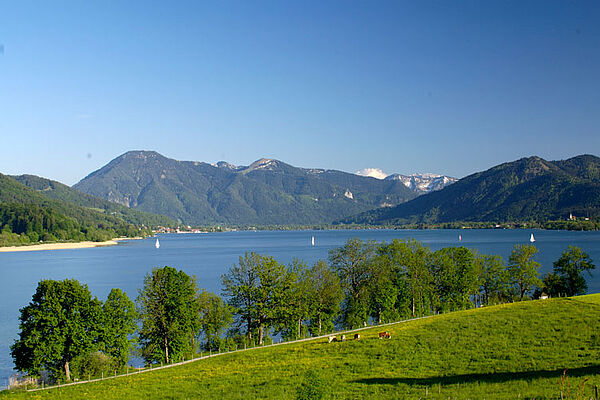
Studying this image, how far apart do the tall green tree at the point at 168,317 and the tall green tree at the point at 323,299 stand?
15891 millimetres

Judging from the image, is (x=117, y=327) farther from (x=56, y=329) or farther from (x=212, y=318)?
(x=212, y=318)

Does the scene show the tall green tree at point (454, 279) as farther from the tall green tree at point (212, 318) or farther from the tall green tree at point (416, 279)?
the tall green tree at point (212, 318)

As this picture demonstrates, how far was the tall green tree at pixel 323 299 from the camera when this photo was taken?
66.1m

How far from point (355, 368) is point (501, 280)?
54.0 m

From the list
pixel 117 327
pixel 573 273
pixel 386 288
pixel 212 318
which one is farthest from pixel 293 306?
pixel 573 273

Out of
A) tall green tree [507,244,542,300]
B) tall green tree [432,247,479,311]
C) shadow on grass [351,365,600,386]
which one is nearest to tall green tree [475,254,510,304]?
tall green tree [507,244,542,300]

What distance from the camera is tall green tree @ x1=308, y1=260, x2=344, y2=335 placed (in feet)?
217

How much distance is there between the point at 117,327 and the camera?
178 ft

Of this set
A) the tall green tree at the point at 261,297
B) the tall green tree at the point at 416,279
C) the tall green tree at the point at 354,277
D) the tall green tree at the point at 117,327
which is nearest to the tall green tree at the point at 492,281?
the tall green tree at the point at 416,279

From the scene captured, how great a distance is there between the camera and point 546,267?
122812 millimetres

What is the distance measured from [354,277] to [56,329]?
134ft

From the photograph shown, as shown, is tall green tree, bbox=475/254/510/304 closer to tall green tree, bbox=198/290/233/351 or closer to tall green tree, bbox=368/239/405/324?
tall green tree, bbox=368/239/405/324

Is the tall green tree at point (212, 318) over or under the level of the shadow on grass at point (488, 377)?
under

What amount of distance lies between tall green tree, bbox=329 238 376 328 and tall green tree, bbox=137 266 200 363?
868 inches
